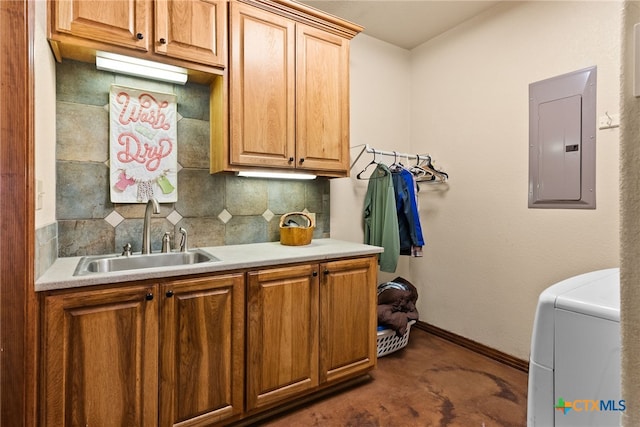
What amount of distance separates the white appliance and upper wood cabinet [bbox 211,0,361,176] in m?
1.57

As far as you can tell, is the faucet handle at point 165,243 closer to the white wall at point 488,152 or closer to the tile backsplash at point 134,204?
the tile backsplash at point 134,204

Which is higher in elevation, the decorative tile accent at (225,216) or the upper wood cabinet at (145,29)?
→ the upper wood cabinet at (145,29)

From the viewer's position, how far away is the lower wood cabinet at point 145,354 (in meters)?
1.25

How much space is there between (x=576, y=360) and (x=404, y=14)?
2631 millimetres

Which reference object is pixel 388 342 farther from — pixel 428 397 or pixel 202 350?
pixel 202 350

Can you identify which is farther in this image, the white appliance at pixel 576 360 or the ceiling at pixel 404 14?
the ceiling at pixel 404 14

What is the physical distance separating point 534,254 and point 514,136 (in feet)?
2.86

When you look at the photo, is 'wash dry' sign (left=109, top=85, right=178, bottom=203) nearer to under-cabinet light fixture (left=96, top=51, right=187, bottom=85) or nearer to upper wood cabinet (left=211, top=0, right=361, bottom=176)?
under-cabinet light fixture (left=96, top=51, right=187, bottom=85)

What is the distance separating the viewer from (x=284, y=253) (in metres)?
1.89

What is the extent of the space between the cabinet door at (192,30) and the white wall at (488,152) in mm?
1312

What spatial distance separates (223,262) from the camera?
159cm

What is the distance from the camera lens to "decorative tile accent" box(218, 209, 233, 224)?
2.18m

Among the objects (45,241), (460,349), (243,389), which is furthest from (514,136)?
(45,241)

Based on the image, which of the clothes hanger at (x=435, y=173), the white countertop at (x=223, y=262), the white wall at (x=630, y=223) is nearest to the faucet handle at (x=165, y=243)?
the white countertop at (x=223, y=262)
